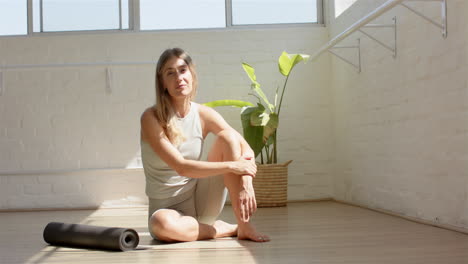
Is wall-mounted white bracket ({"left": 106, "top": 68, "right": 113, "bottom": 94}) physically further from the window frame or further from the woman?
the woman

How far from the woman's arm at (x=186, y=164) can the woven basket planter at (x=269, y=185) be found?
1809 mm

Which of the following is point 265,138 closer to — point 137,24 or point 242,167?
point 137,24

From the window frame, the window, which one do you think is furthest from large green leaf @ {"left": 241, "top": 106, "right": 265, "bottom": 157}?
the window

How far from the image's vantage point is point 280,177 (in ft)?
13.5

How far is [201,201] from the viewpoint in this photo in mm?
2473

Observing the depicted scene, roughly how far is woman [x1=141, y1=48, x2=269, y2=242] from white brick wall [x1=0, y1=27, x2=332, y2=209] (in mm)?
2077

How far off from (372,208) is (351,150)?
0.60 metres

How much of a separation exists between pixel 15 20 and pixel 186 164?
307 cm

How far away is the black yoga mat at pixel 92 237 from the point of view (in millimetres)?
2254

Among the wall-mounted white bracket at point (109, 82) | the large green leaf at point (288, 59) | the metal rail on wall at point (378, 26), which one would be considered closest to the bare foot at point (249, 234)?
the metal rail on wall at point (378, 26)

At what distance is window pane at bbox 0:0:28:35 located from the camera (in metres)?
4.62

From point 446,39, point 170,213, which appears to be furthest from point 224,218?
point 446,39

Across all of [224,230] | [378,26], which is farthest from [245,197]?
[378,26]

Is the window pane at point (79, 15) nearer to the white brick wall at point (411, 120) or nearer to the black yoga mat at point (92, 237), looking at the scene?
the white brick wall at point (411, 120)
